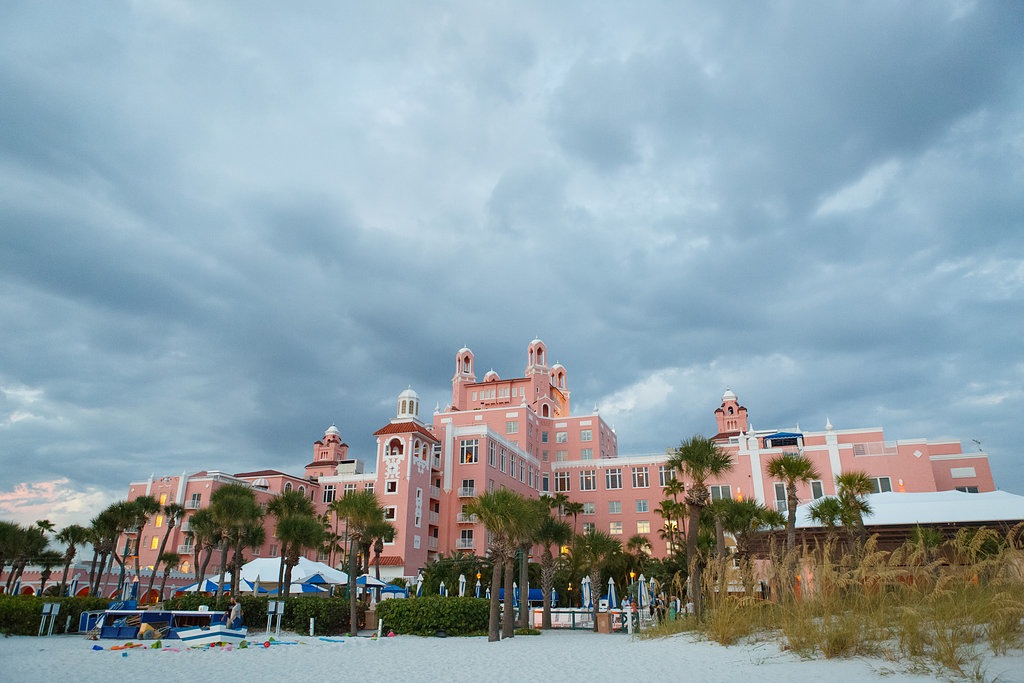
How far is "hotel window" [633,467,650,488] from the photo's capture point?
62031 millimetres

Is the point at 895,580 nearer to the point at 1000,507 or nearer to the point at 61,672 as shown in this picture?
the point at 61,672

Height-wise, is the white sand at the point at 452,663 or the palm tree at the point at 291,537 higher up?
the palm tree at the point at 291,537

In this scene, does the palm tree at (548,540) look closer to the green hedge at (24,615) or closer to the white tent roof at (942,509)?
the white tent roof at (942,509)

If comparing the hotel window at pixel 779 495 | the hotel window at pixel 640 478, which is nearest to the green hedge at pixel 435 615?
the hotel window at pixel 779 495

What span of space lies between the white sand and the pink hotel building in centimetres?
2587

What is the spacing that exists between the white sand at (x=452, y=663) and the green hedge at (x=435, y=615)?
377 cm

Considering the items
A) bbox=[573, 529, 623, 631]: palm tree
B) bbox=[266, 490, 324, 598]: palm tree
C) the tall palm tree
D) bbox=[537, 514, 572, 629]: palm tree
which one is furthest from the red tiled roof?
the tall palm tree

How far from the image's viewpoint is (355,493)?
28.9 metres

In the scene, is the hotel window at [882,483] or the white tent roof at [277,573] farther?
the hotel window at [882,483]

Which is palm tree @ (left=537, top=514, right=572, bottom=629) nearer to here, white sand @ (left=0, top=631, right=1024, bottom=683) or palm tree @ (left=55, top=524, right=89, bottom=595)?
white sand @ (left=0, top=631, right=1024, bottom=683)

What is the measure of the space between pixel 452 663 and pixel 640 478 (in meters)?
50.1

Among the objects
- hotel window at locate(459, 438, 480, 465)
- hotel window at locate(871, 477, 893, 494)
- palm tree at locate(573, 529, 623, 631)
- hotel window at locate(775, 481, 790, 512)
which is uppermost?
hotel window at locate(459, 438, 480, 465)

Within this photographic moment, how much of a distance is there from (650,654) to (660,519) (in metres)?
47.6

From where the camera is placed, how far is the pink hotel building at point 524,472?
50.4 metres
